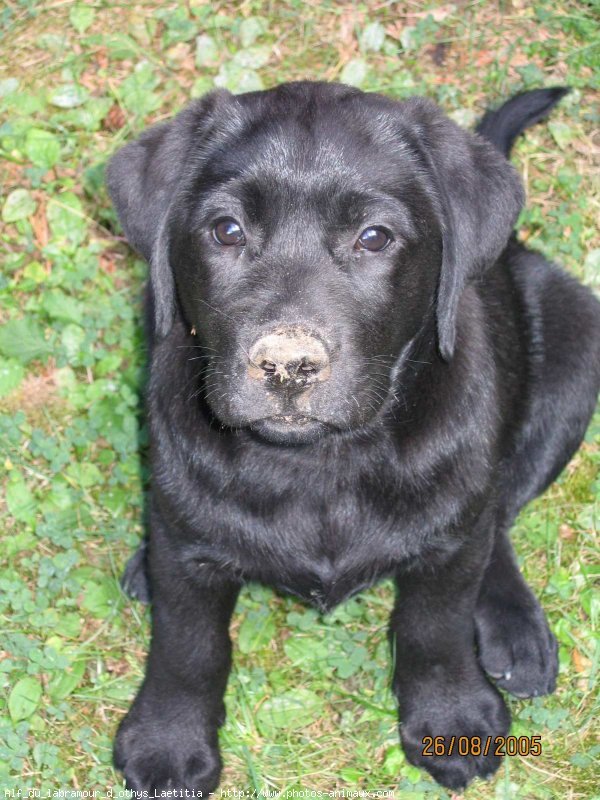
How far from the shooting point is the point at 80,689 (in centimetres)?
374

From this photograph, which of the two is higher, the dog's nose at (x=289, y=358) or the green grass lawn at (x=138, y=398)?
the dog's nose at (x=289, y=358)

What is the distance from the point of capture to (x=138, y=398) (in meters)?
4.30

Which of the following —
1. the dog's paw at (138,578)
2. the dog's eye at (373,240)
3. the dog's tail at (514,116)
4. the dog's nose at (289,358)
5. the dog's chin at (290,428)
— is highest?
the dog's eye at (373,240)

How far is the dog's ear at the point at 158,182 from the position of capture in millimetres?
3021

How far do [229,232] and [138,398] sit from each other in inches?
60.0

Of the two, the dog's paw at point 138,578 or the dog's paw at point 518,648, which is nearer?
the dog's paw at point 518,648

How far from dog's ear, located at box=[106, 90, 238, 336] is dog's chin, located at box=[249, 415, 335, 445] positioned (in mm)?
441

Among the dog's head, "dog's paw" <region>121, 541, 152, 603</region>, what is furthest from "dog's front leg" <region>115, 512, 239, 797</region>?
the dog's head

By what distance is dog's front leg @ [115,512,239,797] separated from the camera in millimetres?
3387

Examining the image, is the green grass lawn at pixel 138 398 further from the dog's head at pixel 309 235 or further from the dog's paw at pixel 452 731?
the dog's head at pixel 309 235

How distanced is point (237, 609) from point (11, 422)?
3.60 ft

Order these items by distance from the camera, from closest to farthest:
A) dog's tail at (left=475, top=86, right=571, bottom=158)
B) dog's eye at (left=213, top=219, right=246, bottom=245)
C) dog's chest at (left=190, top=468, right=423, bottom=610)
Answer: dog's eye at (left=213, top=219, right=246, bottom=245), dog's chest at (left=190, top=468, right=423, bottom=610), dog's tail at (left=475, top=86, right=571, bottom=158)
